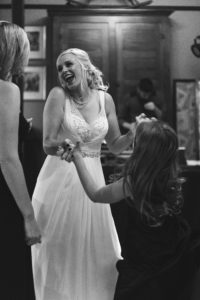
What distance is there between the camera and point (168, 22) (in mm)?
6074

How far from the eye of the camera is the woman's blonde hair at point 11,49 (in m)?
1.48

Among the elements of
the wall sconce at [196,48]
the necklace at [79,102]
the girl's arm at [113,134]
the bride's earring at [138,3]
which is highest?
the bride's earring at [138,3]

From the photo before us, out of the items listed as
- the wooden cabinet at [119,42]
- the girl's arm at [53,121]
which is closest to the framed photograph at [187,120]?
the wooden cabinet at [119,42]

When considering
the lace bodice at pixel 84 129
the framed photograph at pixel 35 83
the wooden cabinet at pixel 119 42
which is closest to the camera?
the lace bodice at pixel 84 129

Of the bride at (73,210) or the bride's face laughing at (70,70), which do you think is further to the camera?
the bride's face laughing at (70,70)

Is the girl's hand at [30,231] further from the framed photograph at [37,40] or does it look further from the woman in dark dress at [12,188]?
the framed photograph at [37,40]

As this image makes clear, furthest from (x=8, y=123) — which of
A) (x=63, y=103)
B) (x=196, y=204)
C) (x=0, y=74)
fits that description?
(x=196, y=204)

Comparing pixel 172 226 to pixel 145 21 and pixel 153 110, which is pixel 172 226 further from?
pixel 145 21

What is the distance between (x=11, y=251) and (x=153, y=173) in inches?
22.0

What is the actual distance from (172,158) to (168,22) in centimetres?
479

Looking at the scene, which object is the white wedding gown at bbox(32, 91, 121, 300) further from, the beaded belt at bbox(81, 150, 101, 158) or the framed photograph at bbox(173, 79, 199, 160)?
the framed photograph at bbox(173, 79, 199, 160)

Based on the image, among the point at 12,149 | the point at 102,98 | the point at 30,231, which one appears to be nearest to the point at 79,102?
the point at 102,98

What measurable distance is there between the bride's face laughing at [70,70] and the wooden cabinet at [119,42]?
158 inches

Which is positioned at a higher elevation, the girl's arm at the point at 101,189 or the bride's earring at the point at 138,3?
A: the bride's earring at the point at 138,3
